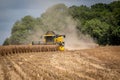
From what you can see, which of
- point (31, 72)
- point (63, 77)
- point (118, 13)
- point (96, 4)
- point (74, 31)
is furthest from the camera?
point (96, 4)

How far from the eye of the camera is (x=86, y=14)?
8000 centimetres

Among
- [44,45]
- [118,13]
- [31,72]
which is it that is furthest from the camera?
[118,13]

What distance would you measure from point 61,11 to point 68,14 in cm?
490

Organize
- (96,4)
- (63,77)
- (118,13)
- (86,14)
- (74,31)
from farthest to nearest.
A: 1. (96,4)
2. (86,14)
3. (74,31)
4. (118,13)
5. (63,77)

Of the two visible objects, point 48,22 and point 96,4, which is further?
point 96,4

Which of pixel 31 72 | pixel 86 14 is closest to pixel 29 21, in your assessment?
pixel 86 14

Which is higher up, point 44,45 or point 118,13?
point 118,13

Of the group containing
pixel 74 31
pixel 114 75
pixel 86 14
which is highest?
pixel 86 14

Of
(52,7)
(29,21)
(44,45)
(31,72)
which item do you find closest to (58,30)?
(52,7)

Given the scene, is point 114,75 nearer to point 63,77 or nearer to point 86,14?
point 63,77

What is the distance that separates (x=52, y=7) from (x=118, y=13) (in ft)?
125

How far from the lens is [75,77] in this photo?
16.2 metres

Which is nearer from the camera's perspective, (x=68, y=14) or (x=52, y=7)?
(x=68, y=14)

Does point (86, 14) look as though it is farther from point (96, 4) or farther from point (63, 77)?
point (63, 77)
